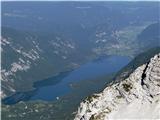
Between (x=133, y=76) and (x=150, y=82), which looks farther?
(x=133, y=76)

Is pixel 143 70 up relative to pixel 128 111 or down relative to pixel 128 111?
up

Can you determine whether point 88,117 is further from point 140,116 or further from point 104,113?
point 140,116

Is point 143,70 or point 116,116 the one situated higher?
point 143,70

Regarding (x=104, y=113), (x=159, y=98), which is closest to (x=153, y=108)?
(x=159, y=98)

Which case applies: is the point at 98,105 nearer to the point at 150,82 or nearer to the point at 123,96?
the point at 123,96

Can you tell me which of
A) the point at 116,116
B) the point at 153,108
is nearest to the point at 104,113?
the point at 116,116

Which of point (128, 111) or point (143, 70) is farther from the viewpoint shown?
point (143, 70)
